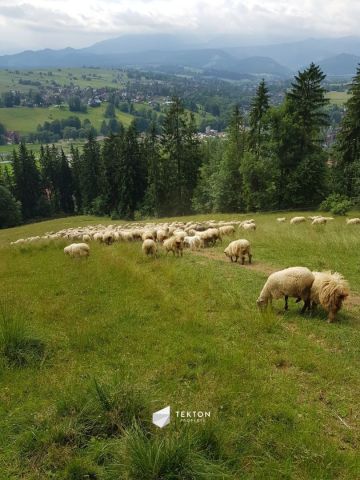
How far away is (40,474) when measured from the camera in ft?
17.3

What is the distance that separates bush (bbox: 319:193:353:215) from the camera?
35875 mm

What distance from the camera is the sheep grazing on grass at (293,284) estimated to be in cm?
1077

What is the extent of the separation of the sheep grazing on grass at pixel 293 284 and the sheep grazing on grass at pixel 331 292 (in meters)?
0.25

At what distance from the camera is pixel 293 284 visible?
1083cm

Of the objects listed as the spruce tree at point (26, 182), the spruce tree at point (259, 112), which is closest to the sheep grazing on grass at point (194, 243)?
the spruce tree at point (259, 112)

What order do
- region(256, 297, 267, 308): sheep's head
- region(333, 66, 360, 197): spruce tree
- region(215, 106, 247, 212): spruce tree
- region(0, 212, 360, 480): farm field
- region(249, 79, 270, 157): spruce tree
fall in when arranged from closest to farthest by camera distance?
1. region(0, 212, 360, 480): farm field
2. region(256, 297, 267, 308): sheep's head
3. region(333, 66, 360, 197): spruce tree
4. region(249, 79, 270, 157): spruce tree
5. region(215, 106, 247, 212): spruce tree

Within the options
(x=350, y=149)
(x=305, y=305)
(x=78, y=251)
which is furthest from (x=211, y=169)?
(x=305, y=305)

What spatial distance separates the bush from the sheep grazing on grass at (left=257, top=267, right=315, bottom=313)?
27.5 m

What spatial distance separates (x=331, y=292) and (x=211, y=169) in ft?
182

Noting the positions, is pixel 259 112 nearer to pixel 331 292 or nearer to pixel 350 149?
pixel 350 149

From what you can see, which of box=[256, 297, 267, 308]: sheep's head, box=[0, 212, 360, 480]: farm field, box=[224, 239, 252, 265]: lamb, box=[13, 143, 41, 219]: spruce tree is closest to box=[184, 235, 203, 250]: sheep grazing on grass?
box=[224, 239, 252, 265]: lamb

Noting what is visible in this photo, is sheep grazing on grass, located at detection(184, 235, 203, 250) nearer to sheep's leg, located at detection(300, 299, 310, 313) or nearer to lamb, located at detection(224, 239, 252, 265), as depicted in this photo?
lamb, located at detection(224, 239, 252, 265)

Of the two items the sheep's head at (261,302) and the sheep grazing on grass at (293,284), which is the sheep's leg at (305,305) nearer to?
the sheep grazing on grass at (293,284)

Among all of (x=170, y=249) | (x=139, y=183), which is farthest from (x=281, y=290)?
(x=139, y=183)
